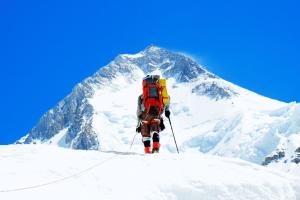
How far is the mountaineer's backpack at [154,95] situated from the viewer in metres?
18.7

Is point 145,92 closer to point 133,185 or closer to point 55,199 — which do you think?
point 133,185

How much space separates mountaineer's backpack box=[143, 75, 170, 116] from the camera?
18688 mm

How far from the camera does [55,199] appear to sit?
10438 mm

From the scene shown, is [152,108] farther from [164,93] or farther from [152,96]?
[164,93]

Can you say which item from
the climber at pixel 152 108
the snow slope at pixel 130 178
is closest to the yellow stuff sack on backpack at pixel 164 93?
the climber at pixel 152 108

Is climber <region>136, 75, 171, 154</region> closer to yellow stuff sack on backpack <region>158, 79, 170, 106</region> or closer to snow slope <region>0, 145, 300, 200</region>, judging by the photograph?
yellow stuff sack on backpack <region>158, 79, 170, 106</region>

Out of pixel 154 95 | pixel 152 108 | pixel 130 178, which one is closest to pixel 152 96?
pixel 154 95

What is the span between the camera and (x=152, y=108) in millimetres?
18672

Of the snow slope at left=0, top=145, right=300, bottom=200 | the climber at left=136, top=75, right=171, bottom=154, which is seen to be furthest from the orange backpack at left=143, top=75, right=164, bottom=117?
the snow slope at left=0, top=145, right=300, bottom=200

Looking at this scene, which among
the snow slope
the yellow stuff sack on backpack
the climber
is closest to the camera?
the snow slope

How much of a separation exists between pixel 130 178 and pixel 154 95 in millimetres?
7006

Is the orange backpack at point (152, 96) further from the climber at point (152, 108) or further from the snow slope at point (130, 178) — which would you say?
the snow slope at point (130, 178)

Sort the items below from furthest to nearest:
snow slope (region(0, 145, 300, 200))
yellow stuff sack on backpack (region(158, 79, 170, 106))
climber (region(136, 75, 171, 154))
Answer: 1. yellow stuff sack on backpack (region(158, 79, 170, 106))
2. climber (region(136, 75, 171, 154))
3. snow slope (region(0, 145, 300, 200))

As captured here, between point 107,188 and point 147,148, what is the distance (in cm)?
726
